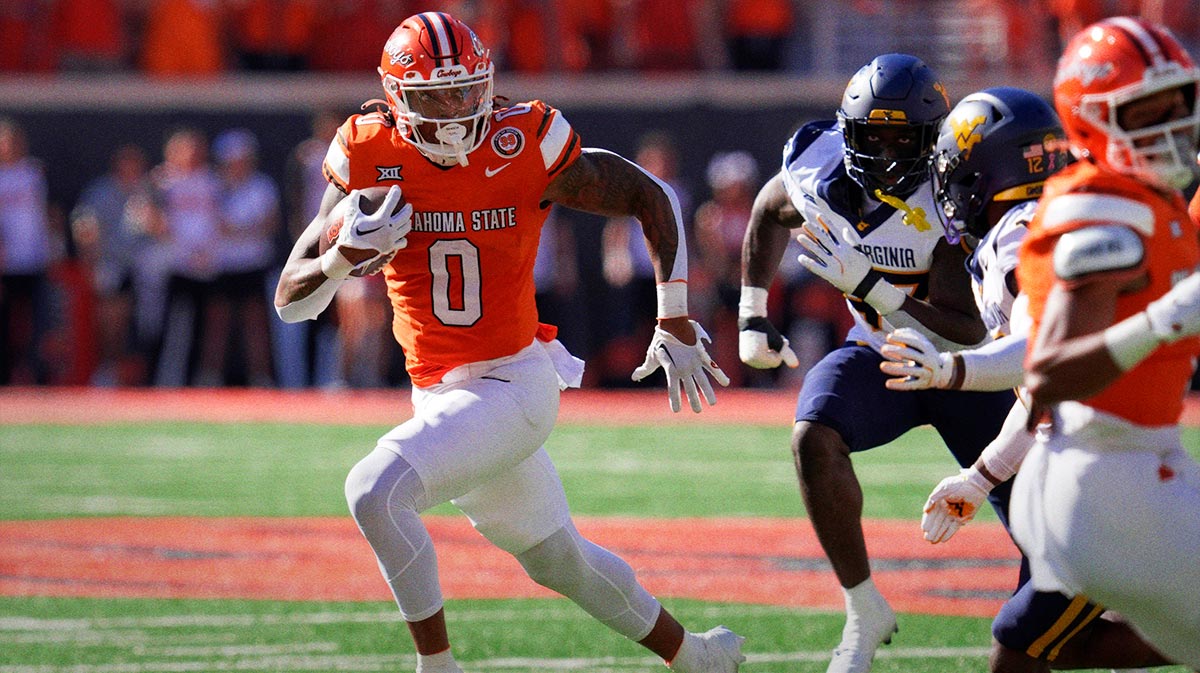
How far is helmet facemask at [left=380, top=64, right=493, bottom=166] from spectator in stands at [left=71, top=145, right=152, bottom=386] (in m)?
10.1

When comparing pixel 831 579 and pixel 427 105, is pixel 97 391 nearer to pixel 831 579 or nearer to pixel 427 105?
pixel 831 579

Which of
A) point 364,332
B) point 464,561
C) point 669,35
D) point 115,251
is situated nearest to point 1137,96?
point 464,561

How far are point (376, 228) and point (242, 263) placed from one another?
33.0ft

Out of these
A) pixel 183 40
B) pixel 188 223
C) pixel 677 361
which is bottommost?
pixel 188 223

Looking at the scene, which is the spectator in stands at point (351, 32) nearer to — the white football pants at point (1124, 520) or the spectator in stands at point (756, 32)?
the spectator in stands at point (756, 32)

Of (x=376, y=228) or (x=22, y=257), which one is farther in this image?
(x=22, y=257)

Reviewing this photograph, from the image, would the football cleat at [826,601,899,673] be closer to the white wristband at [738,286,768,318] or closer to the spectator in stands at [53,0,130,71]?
the white wristband at [738,286,768,318]

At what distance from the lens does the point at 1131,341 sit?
121 inches

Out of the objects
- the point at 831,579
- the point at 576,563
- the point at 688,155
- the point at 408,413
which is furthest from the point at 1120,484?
the point at 688,155

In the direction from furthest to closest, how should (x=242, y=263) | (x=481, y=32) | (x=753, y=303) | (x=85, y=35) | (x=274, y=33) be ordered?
(x=274, y=33)
(x=85, y=35)
(x=481, y=32)
(x=242, y=263)
(x=753, y=303)

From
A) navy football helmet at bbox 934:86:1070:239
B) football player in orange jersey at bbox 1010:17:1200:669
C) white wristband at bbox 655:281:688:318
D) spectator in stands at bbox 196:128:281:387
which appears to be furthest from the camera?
spectator in stands at bbox 196:128:281:387

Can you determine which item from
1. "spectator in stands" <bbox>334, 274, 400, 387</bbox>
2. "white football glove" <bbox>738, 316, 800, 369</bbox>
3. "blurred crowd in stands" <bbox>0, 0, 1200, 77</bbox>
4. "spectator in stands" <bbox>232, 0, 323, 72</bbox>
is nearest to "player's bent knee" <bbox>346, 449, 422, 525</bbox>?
"white football glove" <bbox>738, 316, 800, 369</bbox>

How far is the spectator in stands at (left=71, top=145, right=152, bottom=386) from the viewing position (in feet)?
47.4

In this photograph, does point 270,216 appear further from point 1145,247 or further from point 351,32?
point 1145,247
